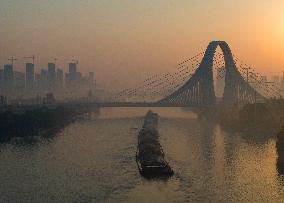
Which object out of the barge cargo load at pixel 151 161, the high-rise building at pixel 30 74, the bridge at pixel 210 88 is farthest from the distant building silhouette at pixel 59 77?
the barge cargo load at pixel 151 161

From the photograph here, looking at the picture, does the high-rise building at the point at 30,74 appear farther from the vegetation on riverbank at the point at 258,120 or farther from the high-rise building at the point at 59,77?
the vegetation on riverbank at the point at 258,120

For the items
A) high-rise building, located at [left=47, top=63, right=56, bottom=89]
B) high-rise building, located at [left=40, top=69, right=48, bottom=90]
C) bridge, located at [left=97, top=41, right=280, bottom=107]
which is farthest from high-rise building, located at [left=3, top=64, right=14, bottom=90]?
bridge, located at [left=97, top=41, right=280, bottom=107]

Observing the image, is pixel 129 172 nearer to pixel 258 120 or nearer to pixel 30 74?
pixel 258 120

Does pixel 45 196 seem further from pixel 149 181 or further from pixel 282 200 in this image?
pixel 282 200

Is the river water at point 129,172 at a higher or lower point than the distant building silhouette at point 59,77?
lower

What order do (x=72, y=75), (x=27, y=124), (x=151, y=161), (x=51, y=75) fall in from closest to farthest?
(x=151, y=161) < (x=27, y=124) < (x=51, y=75) < (x=72, y=75)

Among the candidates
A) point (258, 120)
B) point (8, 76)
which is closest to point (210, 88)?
point (258, 120)

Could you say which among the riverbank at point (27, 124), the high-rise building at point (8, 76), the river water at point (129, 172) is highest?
the high-rise building at point (8, 76)

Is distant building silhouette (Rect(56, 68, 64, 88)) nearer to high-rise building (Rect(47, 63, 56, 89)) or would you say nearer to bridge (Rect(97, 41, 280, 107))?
high-rise building (Rect(47, 63, 56, 89))
